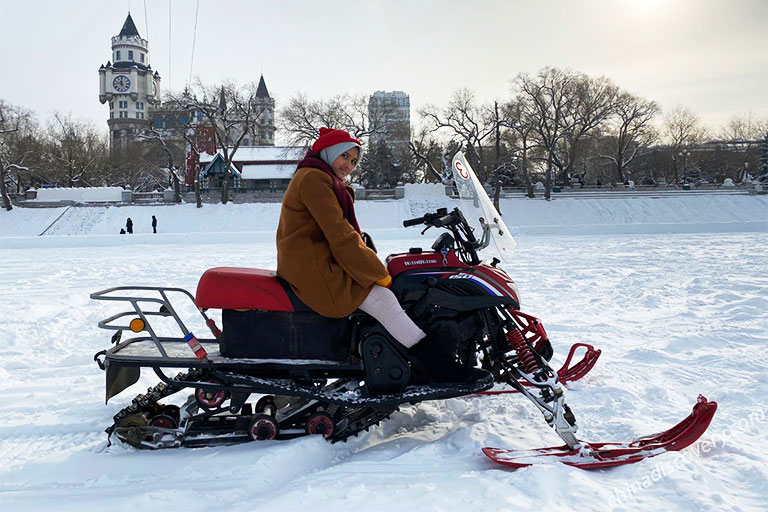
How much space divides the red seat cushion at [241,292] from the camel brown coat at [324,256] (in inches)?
4.9

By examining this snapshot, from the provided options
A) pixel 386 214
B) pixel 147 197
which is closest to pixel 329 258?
pixel 386 214

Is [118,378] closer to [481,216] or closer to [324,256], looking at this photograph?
[324,256]

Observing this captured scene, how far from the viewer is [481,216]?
153 inches

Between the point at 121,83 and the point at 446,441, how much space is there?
403 feet

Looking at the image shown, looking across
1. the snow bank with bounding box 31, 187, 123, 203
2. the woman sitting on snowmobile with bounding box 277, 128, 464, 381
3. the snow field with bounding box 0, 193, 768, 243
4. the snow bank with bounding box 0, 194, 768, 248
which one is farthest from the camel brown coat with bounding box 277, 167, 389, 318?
the snow bank with bounding box 31, 187, 123, 203

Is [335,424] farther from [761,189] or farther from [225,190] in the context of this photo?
[761,189]

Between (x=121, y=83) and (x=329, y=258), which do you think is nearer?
(x=329, y=258)

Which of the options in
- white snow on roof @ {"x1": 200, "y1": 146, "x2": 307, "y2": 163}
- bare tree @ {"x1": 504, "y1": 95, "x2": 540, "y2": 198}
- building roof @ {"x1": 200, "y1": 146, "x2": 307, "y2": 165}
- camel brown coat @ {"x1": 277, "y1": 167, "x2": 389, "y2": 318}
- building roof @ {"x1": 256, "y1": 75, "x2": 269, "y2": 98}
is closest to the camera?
camel brown coat @ {"x1": 277, "y1": 167, "x2": 389, "y2": 318}

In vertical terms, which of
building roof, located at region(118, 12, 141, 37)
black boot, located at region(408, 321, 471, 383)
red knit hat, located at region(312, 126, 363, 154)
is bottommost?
black boot, located at region(408, 321, 471, 383)

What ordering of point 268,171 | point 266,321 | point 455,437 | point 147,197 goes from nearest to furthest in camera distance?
point 266,321
point 455,437
point 147,197
point 268,171

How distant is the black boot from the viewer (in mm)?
3615

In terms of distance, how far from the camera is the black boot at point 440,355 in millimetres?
3615

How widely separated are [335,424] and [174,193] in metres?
43.7

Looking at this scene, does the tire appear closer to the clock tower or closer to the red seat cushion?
the red seat cushion
